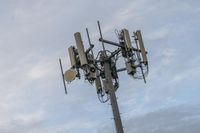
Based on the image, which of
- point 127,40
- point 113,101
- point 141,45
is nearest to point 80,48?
point 127,40

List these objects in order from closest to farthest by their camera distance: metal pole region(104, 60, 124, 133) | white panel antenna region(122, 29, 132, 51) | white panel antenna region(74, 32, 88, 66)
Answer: metal pole region(104, 60, 124, 133)
white panel antenna region(74, 32, 88, 66)
white panel antenna region(122, 29, 132, 51)

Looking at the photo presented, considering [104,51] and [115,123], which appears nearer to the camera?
[115,123]

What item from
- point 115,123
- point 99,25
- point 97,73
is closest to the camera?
point 115,123

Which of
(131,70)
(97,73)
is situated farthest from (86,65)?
(131,70)

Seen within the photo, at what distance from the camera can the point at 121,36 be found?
21422 mm

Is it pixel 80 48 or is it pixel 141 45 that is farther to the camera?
pixel 141 45

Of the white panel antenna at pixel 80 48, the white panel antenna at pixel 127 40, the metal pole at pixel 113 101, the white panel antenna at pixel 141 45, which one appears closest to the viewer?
the metal pole at pixel 113 101

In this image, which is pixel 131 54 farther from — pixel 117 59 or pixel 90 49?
pixel 90 49

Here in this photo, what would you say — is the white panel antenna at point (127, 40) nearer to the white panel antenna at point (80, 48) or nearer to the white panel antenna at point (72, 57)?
the white panel antenna at point (80, 48)

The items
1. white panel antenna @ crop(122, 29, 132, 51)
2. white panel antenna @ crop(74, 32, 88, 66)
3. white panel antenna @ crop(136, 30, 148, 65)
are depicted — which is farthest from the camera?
white panel antenna @ crop(136, 30, 148, 65)

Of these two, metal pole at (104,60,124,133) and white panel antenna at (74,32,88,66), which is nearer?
metal pole at (104,60,124,133)

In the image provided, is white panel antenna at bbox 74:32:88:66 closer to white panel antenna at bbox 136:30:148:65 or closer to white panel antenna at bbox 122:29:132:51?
white panel antenna at bbox 122:29:132:51

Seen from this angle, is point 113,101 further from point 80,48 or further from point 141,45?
point 141,45

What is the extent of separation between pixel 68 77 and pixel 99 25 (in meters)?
3.15
